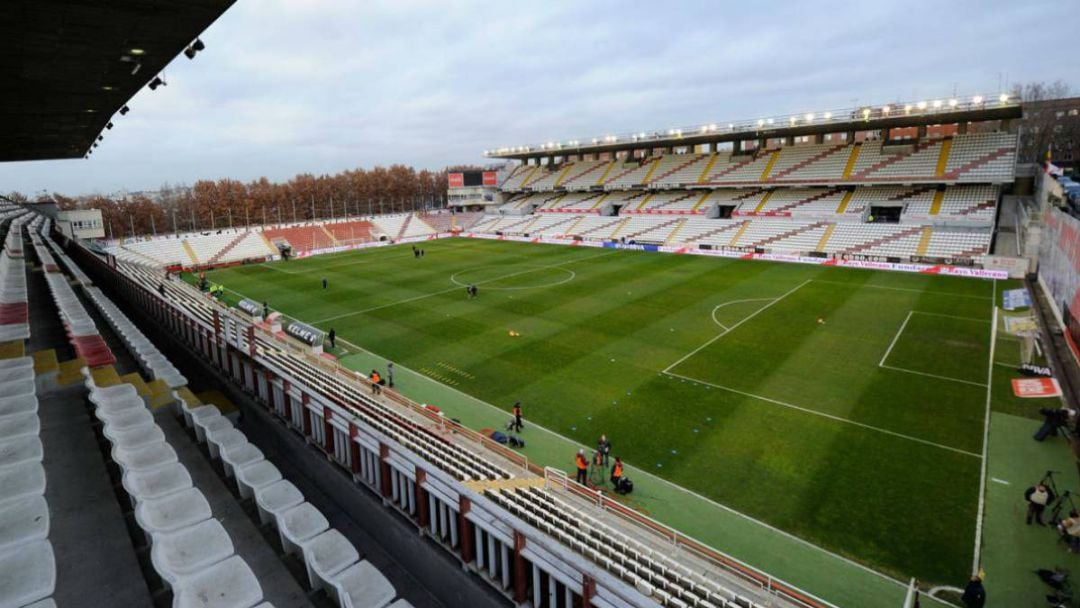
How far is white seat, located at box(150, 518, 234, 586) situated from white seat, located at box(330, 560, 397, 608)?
1.01 meters

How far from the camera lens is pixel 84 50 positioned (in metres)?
8.81

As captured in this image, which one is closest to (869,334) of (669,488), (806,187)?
(669,488)

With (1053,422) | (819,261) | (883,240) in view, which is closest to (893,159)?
(883,240)

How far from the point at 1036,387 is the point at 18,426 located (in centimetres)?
2251

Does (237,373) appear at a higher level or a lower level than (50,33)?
lower

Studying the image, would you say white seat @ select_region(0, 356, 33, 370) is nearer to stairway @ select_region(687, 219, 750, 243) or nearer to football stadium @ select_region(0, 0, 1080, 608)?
football stadium @ select_region(0, 0, 1080, 608)

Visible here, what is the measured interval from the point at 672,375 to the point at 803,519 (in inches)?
300

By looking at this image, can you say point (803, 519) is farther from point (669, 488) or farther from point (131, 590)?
point (131, 590)

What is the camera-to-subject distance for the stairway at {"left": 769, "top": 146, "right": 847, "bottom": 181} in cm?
4872

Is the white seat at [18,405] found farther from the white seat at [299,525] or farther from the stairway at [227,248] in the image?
the stairway at [227,248]

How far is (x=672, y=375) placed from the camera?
1805cm

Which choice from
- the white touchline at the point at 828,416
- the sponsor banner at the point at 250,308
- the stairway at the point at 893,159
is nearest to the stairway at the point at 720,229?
the stairway at the point at 893,159

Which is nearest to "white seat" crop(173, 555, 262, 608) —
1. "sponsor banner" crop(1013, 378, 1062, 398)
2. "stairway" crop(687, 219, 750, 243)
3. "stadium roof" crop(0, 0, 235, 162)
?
"stadium roof" crop(0, 0, 235, 162)

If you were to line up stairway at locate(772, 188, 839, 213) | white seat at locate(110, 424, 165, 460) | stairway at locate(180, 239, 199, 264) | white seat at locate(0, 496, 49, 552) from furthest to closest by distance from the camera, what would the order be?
stairway at locate(180, 239, 199, 264), stairway at locate(772, 188, 839, 213), white seat at locate(110, 424, 165, 460), white seat at locate(0, 496, 49, 552)
